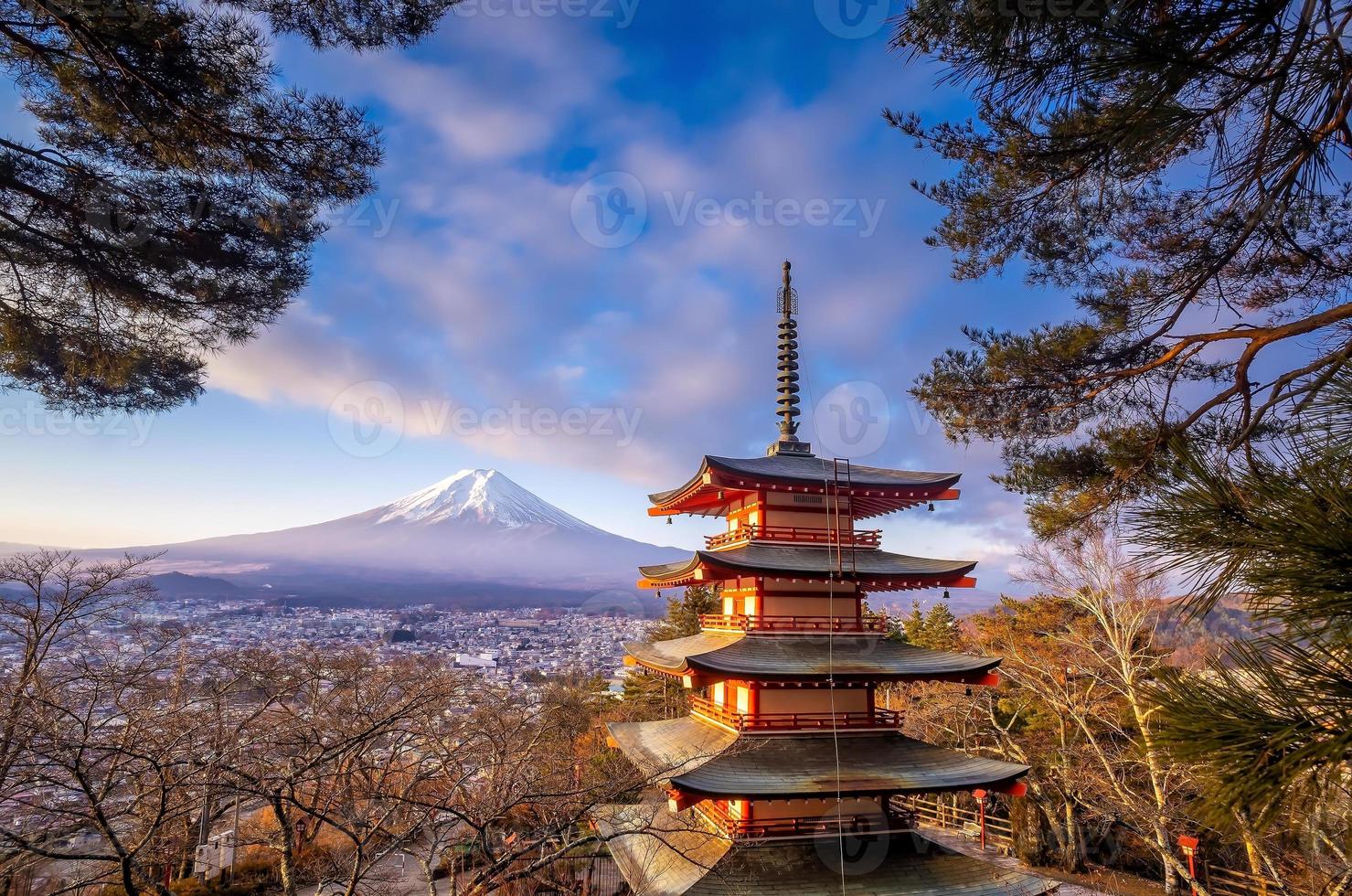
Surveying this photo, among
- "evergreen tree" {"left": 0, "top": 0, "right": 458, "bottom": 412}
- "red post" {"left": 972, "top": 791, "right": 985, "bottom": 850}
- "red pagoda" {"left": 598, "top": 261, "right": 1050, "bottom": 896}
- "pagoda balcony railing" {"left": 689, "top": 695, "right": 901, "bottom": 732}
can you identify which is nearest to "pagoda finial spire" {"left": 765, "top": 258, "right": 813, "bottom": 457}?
"red pagoda" {"left": 598, "top": 261, "right": 1050, "bottom": 896}

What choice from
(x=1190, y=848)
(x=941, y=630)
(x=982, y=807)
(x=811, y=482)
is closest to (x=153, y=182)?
(x=811, y=482)

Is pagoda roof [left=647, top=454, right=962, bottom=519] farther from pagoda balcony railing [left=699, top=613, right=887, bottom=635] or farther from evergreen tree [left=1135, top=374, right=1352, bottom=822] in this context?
evergreen tree [left=1135, top=374, right=1352, bottom=822]

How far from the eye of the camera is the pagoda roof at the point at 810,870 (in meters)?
9.19

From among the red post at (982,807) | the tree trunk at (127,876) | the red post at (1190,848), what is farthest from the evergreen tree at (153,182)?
the red post at (982,807)

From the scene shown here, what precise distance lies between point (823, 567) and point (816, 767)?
3.30 meters

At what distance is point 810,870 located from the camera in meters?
9.60

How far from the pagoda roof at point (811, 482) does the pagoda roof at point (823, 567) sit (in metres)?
1.17

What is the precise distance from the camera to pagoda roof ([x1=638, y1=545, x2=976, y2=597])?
1092 centimetres

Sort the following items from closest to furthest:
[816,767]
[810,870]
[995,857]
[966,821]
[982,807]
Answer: [810,870]
[816,767]
[995,857]
[982,807]
[966,821]

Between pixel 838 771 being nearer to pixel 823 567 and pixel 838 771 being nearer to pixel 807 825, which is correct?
pixel 807 825

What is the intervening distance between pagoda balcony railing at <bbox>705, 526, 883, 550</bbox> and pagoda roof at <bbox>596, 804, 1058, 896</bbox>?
195 inches

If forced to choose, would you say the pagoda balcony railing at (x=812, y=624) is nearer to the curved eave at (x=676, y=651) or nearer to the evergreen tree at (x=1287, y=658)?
the curved eave at (x=676, y=651)

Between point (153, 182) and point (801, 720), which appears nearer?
point (153, 182)

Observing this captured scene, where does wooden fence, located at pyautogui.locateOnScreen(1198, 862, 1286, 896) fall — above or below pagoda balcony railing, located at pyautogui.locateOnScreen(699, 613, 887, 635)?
below
